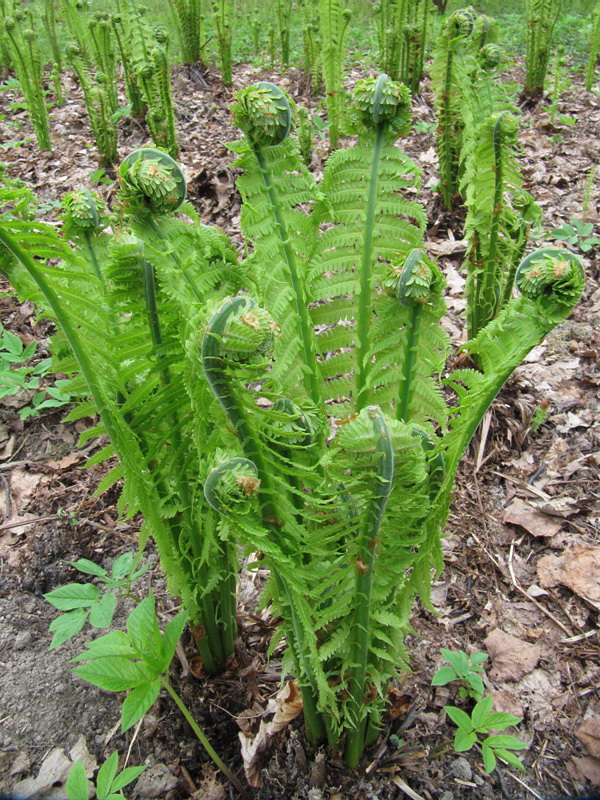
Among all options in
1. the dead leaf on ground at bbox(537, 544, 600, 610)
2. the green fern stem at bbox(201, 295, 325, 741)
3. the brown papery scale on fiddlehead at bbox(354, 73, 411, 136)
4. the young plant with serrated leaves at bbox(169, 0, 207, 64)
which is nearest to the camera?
the green fern stem at bbox(201, 295, 325, 741)

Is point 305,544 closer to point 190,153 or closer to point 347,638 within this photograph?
point 347,638

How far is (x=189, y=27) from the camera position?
5.55m

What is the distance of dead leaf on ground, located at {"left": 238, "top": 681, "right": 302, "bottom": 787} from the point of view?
1.41 meters

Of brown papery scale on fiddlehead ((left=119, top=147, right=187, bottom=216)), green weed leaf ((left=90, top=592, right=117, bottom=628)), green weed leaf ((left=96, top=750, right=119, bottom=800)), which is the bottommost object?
green weed leaf ((left=96, top=750, right=119, bottom=800))

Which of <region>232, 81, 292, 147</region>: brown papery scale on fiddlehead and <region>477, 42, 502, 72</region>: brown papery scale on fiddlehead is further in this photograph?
<region>477, 42, 502, 72</region>: brown papery scale on fiddlehead

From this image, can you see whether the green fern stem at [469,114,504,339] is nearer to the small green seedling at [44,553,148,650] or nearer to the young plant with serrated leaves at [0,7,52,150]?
the small green seedling at [44,553,148,650]

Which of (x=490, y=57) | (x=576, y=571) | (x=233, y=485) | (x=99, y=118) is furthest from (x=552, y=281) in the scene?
(x=99, y=118)

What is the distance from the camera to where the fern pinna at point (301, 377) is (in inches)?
35.9

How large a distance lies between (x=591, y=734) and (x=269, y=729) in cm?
82

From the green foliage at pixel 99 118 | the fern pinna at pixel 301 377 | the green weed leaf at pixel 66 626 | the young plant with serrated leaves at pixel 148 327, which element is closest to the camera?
the fern pinna at pixel 301 377

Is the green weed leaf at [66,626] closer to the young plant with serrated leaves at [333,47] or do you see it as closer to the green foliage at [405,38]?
the young plant with serrated leaves at [333,47]

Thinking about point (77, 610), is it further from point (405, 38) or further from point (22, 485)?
point (405, 38)

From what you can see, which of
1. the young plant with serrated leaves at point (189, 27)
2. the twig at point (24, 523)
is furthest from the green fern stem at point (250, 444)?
the young plant with serrated leaves at point (189, 27)

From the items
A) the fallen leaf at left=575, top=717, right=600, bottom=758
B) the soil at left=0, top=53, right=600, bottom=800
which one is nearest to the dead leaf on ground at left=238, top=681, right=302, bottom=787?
the soil at left=0, top=53, right=600, bottom=800
